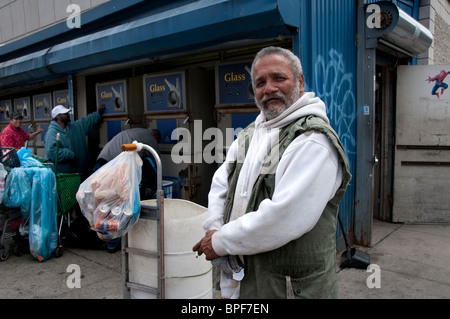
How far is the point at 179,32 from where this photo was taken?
11.9 feet

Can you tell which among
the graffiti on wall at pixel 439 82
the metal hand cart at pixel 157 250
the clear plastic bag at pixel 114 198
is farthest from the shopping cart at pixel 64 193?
the graffiti on wall at pixel 439 82

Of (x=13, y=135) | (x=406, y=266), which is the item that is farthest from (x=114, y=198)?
(x=13, y=135)

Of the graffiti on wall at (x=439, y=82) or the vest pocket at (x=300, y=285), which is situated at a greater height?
the graffiti on wall at (x=439, y=82)

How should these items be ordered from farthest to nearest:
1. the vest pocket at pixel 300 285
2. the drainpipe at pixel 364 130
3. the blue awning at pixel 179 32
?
the drainpipe at pixel 364 130 < the blue awning at pixel 179 32 < the vest pocket at pixel 300 285

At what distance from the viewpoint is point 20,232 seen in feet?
13.6

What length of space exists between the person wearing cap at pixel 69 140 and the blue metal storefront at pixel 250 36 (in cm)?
80

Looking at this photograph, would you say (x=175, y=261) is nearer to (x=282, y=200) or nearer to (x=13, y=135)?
(x=282, y=200)

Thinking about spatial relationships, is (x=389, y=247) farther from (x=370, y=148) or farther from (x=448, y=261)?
(x=370, y=148)

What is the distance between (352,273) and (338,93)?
192cm

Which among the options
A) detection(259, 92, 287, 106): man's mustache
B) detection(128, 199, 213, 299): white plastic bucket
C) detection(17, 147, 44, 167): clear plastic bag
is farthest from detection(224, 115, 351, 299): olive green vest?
detection(17, 147, 44, 167): clear plastic bag

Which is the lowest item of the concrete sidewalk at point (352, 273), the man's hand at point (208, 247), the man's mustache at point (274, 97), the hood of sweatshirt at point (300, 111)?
the concrete sidewalk at point (352, 273)

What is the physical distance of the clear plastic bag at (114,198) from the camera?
2.51 metres

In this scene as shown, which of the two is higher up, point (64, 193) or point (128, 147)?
point (128, 147)

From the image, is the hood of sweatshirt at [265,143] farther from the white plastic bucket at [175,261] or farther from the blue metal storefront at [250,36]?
the blue metal storefront at [250,36]
